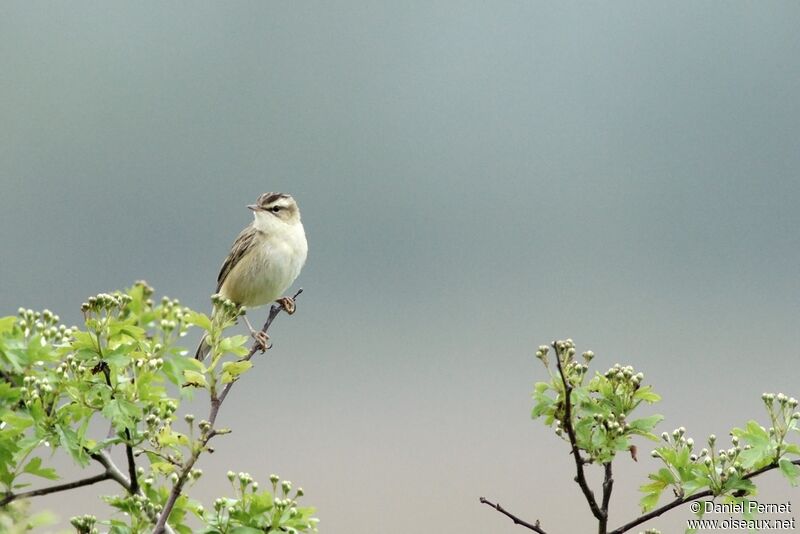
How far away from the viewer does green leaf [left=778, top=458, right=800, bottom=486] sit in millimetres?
5199

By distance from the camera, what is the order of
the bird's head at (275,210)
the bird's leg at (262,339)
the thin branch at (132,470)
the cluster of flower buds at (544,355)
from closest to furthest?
the thin branch at (132,470), the cluster of flower buds at (544,355), the bird's leg at (262,339), the bird's head at (275,210)

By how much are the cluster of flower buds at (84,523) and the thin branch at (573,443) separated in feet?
6.94

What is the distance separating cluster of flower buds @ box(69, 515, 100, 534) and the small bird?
438cm

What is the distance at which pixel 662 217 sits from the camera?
181 m

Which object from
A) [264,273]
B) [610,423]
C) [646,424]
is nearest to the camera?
[610,423]

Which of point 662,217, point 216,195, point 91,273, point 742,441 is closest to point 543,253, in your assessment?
point 662,217

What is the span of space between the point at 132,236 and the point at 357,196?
144 feet

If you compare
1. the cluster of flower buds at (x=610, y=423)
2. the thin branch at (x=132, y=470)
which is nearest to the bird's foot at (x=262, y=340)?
the thin branch at (x=132, y=470)

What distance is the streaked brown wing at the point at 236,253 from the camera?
10.1 m

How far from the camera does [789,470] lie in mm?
5215

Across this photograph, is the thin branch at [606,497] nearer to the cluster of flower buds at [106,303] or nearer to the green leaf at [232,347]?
the green leaf at [232,347]

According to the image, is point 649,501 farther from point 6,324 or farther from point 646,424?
point 6,324

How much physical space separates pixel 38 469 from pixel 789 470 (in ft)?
11.1

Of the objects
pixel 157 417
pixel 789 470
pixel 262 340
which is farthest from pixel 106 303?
pixel 789 470
